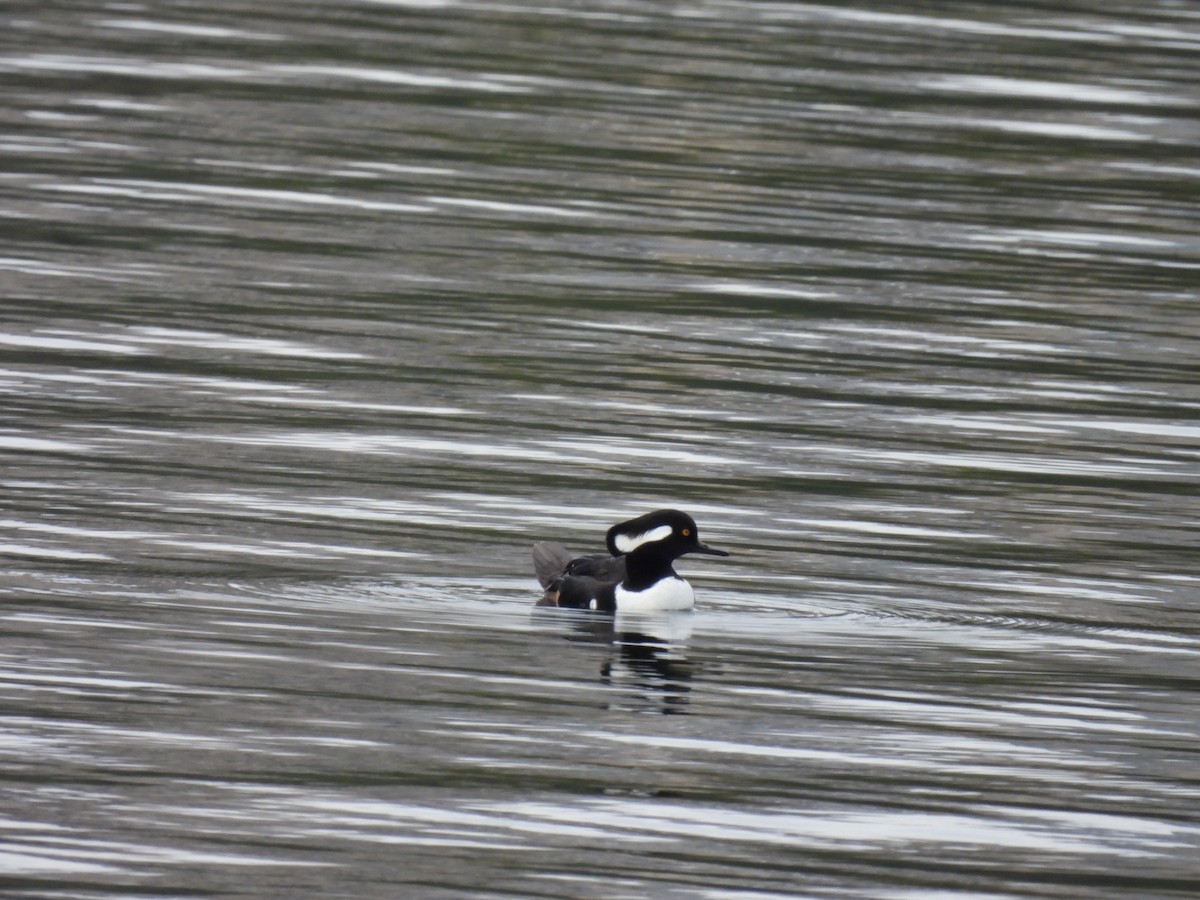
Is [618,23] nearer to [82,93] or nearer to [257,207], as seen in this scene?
[82,93]

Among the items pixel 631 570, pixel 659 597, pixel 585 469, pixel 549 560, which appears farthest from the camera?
pixel 585 469

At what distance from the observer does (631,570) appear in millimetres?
12469

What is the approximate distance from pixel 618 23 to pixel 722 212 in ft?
37.7

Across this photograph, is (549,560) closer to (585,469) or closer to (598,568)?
(598,568)

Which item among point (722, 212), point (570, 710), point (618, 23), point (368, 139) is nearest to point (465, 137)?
point (368, 139)

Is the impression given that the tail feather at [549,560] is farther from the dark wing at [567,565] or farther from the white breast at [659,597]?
the white breast at [659,597]

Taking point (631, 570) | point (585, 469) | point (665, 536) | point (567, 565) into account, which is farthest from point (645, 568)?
point (585, 469)

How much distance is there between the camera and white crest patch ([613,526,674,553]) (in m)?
12.5

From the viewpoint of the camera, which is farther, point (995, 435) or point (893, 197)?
point (893, 197)

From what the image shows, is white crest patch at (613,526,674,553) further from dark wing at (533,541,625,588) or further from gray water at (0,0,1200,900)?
gray water at (0,0,1200,900)

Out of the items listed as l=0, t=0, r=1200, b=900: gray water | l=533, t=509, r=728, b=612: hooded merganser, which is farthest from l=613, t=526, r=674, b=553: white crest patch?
l=0, t=0, r=1200, b=900: gray water

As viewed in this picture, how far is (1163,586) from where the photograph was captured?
520 inches

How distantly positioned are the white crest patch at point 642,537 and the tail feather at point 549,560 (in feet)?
0.93

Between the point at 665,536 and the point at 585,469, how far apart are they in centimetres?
275
